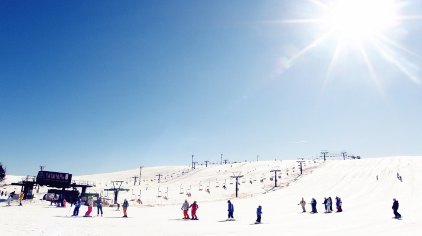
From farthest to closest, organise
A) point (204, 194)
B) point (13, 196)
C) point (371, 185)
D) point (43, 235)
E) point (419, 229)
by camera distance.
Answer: point (204, 194), point (371, 185), point (13, 196), point (419, 229), point (43, 235)

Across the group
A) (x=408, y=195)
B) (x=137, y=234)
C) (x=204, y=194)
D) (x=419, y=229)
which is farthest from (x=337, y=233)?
(x=204, y=194)

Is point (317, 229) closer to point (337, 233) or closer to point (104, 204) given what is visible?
point (337, 233)

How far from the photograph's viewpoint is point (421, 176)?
53.8 metres

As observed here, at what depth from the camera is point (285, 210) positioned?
31969 millimetres

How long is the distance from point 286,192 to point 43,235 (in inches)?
1658

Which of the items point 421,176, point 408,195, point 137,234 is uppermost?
point 421,176

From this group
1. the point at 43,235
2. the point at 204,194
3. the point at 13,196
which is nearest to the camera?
the point at 43,235

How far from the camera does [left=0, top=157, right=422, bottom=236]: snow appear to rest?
57.1 feet

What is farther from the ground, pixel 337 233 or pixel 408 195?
pixel 408 195

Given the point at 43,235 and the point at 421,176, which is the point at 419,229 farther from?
the point at 421,176

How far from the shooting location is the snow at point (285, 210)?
17.4 m

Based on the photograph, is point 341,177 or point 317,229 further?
point 341,177

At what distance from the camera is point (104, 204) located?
4047 centimetres

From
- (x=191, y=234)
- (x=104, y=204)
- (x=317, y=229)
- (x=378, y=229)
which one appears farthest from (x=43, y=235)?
(x=104, y=204)
